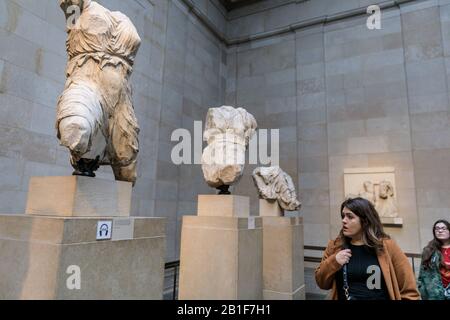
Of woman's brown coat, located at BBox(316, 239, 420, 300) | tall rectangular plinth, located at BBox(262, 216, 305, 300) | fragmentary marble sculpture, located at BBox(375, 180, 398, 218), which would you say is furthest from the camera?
fragmentary marble sculpture, located at BBox(375, 180, 398, 218)

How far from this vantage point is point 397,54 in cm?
854

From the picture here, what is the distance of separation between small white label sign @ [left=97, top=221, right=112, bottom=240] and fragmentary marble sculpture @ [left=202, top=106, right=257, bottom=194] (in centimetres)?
214

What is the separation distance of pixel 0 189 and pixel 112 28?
3.21 meters

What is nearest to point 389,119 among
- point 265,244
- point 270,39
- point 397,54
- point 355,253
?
point 397,54

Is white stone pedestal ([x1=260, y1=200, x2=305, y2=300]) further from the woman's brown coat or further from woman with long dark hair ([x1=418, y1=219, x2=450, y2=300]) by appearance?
the woman's brown coat

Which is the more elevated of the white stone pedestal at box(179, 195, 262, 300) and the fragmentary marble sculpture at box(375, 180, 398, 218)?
the fragmentary marble sculpture at box(375, 180, 398, 218)

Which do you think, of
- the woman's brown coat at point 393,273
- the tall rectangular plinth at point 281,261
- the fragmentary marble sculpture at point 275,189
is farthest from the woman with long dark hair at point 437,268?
the fragmentary marble sculpture at point 275,189

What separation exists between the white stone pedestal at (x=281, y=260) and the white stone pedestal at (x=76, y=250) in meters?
3.27

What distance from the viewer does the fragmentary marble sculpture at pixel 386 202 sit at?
784 cm

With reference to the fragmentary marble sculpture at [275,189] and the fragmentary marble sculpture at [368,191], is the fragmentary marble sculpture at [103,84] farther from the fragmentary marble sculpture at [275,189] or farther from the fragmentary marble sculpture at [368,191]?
the fragmentary marble sculpture at [368,191]

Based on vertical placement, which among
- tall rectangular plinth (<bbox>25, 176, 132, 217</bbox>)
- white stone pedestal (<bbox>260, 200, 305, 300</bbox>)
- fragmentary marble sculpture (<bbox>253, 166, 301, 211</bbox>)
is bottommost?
white stone pedestal (<bbox>260, 200, 305, 300</bbox>)

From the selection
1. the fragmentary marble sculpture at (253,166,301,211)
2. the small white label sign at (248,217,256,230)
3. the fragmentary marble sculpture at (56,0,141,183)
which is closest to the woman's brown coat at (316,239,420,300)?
the fragmentary marble sculpture at (56,0,141,183)

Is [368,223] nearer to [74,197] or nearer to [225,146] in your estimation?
[74,197]

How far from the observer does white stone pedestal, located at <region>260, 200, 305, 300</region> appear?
17.0 ft
